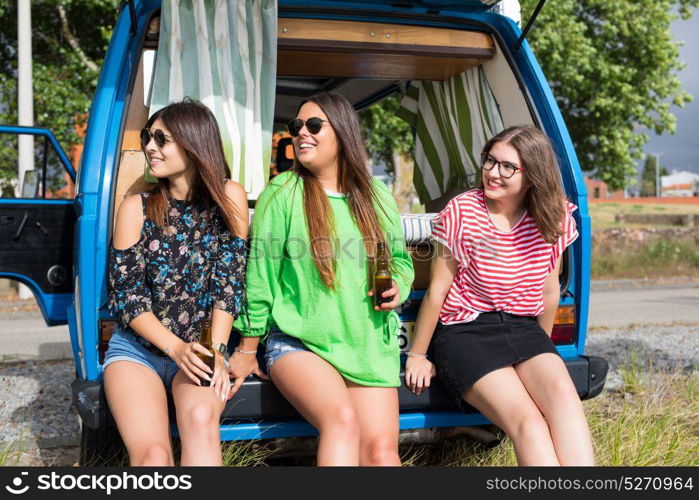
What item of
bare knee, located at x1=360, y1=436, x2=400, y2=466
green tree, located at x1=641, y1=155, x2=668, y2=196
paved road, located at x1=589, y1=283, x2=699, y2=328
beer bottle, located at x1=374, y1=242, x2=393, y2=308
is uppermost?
green tree, located at x1=641, y1=155, x2=668, y2=196

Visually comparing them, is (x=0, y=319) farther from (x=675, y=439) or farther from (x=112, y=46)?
(x=675, y=439)

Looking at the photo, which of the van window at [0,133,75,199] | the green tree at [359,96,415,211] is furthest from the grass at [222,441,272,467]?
the green tree at [359,96,415,211]

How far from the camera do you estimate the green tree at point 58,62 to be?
36.9ft

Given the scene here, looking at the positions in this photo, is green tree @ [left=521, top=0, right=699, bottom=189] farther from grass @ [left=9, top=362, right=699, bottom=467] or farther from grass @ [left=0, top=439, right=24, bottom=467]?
grass @ [left=0, top=439, right=24, bottom=467]

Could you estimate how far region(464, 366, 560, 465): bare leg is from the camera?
2.57 metres

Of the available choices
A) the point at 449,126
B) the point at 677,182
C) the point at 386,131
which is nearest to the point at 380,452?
the point at 449,126

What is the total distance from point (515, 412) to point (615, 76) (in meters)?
14.0

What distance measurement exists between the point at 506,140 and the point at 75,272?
183 cm

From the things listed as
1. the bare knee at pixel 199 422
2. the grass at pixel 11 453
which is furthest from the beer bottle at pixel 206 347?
the grass at pixel 11 453

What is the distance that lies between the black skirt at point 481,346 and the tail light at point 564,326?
0.69ft

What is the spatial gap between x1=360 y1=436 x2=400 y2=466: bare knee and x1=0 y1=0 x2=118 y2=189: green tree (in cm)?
989
